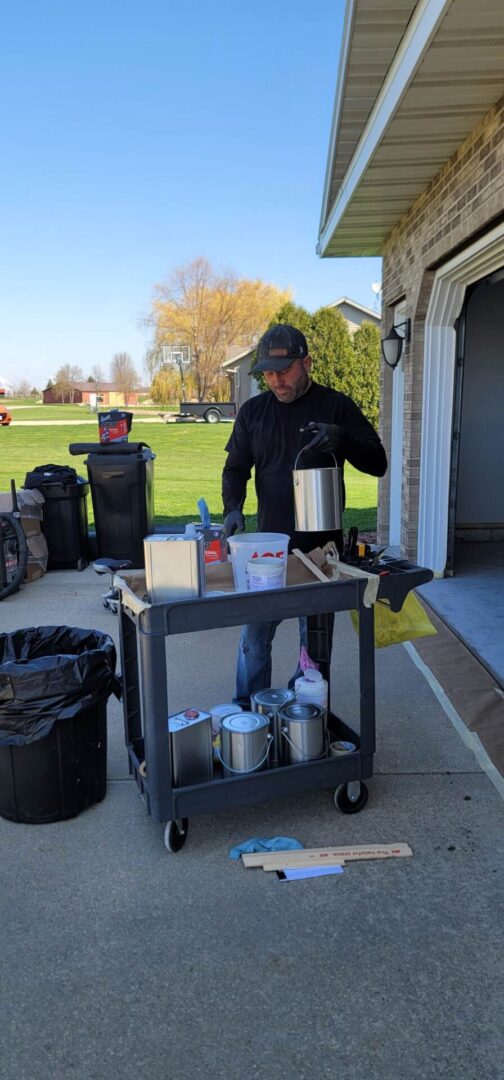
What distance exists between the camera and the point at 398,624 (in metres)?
3.12

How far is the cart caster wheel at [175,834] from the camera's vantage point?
2.62m

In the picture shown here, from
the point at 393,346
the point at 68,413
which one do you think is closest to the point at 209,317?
the point at 68,413

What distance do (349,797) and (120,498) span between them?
4.99 metres

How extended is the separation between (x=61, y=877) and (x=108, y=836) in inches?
10.4

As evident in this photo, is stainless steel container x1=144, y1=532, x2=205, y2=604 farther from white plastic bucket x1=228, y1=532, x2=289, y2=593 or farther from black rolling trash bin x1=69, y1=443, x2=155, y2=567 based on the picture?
black rolling trash bin x1=69, y1=443, x2=155, y2=567

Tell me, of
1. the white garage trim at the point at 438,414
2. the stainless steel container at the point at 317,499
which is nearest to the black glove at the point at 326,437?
the stainless steel container at the point at 317,499

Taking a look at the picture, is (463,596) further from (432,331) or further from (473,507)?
(473,507)

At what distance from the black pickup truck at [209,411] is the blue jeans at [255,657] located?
36703mm

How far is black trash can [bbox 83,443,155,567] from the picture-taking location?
24.1 feet

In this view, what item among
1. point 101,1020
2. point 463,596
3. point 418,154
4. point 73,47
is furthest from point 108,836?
point 73,47

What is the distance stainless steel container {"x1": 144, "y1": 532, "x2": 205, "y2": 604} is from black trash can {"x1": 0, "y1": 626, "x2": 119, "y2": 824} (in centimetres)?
45

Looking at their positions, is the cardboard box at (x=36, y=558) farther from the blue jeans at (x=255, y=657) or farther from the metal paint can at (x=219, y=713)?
the metal paint can at (x=219, y=713)

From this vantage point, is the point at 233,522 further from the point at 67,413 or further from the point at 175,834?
the point at 67,413

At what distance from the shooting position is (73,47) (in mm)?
25734
